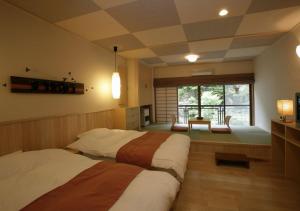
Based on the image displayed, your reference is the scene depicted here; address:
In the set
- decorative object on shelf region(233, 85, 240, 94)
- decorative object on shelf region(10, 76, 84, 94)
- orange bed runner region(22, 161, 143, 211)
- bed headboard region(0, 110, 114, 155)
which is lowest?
orange bed runner region(22, 161, 143, 211)

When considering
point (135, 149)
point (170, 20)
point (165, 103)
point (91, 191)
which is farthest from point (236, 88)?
point (91, 191)

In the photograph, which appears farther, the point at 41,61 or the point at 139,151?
the point at 41,61

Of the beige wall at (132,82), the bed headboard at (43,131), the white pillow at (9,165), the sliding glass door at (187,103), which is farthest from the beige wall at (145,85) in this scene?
the white pillow at (9,165)

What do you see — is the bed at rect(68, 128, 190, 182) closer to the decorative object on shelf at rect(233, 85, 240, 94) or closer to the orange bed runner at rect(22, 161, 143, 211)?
the orange bed runner at rect(22, 161, 143, 211)

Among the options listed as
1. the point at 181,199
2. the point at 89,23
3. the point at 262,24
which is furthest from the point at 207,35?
the point at 181,199

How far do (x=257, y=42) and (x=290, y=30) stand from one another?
0.68 meters

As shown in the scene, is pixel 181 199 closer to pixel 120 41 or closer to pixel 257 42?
pixel 120 41

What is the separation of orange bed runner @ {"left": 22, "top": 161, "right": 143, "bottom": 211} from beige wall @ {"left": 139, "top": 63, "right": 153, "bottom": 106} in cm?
383

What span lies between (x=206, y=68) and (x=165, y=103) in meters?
1.94

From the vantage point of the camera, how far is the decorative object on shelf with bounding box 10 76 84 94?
196cm

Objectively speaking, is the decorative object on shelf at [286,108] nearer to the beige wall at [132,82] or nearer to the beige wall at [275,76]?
the beige wall at [275,76]

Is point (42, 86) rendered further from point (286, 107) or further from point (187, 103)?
point (187, 103)

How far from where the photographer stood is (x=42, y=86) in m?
2.25

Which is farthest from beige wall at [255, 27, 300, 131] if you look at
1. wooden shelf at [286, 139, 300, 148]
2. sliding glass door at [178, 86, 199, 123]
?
sliding glass door at [178, 86, 199, 123]
